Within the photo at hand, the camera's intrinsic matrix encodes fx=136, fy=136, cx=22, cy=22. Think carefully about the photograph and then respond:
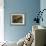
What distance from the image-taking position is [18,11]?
544 cm

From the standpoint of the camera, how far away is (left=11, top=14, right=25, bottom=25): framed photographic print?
17.9 ft

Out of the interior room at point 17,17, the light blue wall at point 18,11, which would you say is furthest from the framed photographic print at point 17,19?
the light blue wall at point 18,11

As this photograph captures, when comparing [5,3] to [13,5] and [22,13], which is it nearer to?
[13,5]

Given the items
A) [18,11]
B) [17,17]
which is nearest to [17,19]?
[17,17]

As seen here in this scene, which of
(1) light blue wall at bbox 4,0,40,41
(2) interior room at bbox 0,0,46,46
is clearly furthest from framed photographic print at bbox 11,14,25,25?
(1) light blue wall at bbox 4,0,40,41

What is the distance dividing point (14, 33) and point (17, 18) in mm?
620

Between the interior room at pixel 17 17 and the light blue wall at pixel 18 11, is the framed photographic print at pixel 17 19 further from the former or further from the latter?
the light blue wall at pixel 18 11

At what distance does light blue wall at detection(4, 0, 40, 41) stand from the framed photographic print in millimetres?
128

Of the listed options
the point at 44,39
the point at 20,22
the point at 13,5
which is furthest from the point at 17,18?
the point at 44,39

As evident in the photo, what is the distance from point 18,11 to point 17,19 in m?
0.33

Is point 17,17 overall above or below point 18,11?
below

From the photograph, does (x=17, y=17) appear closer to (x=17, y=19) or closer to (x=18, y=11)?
(x=17, y=19)

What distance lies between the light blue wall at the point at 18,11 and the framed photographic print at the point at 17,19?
128mm

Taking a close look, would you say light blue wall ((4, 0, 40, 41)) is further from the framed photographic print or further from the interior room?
the framed photographic print
